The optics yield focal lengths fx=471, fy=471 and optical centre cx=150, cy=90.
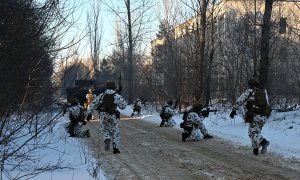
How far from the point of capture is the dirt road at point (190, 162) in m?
9.14

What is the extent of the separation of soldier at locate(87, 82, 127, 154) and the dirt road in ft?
1.32

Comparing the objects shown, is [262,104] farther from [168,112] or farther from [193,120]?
[168,112]

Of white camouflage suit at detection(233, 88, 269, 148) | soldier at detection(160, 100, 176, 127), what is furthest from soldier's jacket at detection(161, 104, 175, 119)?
white camouflage suit at detection(233, 88, 269, 148)

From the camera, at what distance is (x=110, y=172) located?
31.2ft

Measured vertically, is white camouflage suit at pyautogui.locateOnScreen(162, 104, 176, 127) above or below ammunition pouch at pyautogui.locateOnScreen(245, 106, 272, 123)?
below

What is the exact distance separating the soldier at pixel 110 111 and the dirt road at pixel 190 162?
1.32 ft

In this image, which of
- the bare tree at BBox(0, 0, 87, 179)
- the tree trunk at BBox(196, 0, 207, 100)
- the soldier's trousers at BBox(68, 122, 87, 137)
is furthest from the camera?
the tree trunk at BBox(196, 0, 207, 100)

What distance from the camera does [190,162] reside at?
35.2 feet

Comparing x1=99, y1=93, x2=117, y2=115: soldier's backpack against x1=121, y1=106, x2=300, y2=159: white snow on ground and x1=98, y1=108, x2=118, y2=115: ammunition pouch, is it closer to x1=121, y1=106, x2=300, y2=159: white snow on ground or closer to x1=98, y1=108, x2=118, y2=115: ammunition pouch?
x1=98, y1=108, x2=118, y2=115: ammunition pouch

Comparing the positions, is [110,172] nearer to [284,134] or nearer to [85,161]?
[85,161]

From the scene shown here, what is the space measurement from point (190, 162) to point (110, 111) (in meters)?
2.82

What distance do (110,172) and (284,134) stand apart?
7.52 meters

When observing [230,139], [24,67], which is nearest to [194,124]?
[230,139]

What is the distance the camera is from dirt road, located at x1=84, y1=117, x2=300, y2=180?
30.0 ft
